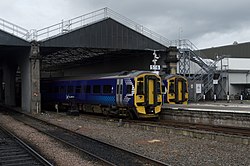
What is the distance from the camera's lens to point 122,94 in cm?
2022

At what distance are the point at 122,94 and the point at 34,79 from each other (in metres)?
12.1

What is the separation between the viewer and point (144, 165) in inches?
360

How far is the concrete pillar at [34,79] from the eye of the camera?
29.0 meters

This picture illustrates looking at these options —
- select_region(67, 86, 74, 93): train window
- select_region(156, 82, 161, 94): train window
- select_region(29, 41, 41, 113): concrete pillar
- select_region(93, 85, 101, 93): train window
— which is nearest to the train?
select_region(156, 82, 161, 94): train window

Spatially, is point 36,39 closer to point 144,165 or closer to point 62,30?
point 62,30

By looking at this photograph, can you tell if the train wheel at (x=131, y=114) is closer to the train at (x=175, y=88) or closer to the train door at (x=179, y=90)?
the train at (x=175, y=88)

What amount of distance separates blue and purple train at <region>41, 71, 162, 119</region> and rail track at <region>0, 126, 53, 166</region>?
26.2 ft

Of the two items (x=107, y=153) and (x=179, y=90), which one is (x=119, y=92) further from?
(x=107, y=153)

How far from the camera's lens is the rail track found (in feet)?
30.8

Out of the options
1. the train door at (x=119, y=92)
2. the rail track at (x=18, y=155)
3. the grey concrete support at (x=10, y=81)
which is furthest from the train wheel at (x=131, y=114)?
the grey concrete support at (x=10, y=81)

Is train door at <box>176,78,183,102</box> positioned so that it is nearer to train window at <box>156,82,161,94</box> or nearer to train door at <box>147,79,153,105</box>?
train window at <box>156,82,161,94</box>

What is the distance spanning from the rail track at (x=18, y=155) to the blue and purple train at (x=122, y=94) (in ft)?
26.2

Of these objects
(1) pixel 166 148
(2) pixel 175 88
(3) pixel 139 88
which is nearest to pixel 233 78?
(2) pixel 175 88

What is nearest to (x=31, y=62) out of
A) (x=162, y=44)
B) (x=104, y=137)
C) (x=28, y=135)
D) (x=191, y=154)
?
(x=162, y=44)
